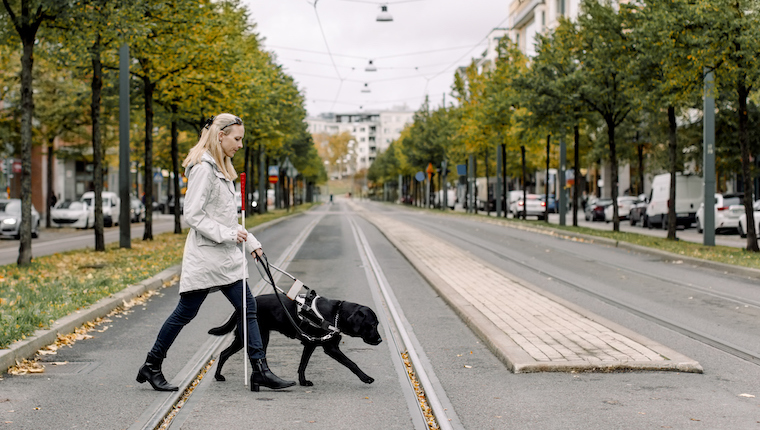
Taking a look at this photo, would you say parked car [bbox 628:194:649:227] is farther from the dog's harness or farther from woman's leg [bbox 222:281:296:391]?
woman's leg [bbox 222:281:296:391]

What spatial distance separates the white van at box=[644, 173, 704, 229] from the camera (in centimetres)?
3309

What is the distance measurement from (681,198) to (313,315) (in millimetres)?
30757

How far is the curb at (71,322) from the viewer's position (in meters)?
6.72

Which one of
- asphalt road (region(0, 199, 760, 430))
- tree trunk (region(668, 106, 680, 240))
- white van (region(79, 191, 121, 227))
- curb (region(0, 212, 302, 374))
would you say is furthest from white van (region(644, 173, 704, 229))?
curb (region(0, 212, 302, 374))

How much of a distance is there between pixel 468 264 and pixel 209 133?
35.0ft

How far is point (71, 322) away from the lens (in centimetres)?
831

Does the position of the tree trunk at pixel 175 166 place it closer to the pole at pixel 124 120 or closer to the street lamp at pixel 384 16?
the pole at pixel 124 120

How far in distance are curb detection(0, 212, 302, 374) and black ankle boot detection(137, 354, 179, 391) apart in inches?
55.5

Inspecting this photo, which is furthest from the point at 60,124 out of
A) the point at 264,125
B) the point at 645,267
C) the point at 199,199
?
the point at 199,199

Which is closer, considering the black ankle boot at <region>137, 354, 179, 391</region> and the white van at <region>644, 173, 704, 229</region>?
the black ankle boot at <region>137, 354, 179, 391</region>

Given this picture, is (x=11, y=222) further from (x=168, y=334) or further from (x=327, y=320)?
(x=327, y=320)

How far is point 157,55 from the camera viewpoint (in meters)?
19.2

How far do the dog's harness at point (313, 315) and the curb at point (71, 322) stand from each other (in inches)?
101

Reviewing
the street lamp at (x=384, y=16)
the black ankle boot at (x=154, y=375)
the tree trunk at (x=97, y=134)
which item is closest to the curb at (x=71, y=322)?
the black ankle boot at (x=154, y=375)
